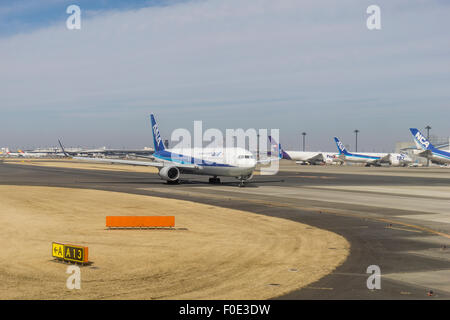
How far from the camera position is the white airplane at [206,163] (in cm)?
5012

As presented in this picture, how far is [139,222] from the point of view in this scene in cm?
2242

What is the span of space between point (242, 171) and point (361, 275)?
36776 mm

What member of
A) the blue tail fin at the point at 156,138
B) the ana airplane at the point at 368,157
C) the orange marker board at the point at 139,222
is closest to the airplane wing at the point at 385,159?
the ana airplane at the point at 368,157

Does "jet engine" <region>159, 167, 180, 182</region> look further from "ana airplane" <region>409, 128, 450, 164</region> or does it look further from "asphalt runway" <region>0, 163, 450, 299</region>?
"ana airplane" <region>409, 128, 450, 164</region>

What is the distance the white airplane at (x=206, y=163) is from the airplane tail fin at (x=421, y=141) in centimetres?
7132

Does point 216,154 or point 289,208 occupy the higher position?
point 216,154

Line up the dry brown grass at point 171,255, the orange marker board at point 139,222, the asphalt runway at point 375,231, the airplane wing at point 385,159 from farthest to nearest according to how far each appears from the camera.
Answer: the airplane wing at point 385,159
the orange marker board at point 139,222
the asphalt runway at point 375,231
the dry brown grass at point 171,255

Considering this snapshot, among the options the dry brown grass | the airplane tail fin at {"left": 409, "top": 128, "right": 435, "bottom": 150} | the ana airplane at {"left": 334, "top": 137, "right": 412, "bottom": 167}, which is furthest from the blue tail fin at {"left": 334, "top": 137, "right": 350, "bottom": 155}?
the dry brown grass

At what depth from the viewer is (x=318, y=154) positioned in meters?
156

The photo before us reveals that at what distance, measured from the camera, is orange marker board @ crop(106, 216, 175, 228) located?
22.0m

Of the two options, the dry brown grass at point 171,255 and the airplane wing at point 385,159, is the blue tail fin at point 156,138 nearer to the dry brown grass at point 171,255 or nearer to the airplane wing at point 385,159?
the dry brown grass at point 171,255

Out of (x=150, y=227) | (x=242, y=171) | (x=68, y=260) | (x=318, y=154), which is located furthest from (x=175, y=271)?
(x=318, y=154)

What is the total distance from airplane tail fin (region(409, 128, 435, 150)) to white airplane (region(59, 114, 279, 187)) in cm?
7132
